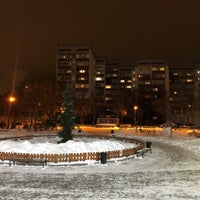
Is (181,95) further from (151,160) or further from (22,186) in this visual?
(22,186)

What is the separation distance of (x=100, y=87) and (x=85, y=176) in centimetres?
14921

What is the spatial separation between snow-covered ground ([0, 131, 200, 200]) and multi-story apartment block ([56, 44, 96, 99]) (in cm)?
12634

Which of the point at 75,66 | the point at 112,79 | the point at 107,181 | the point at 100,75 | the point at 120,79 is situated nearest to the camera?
the point at 107,181

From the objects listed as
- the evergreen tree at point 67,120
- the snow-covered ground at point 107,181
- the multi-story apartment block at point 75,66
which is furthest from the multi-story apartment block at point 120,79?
the snow-covered ground at point 107,181

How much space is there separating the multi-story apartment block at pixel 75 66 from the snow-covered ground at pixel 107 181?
4974 inches

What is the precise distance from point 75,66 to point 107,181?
5396 inches

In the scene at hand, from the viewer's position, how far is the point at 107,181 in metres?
18.8

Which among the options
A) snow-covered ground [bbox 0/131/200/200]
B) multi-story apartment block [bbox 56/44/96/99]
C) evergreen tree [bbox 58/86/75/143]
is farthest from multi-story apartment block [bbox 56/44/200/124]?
snow-covered ground [bbox 0/131/200/200]

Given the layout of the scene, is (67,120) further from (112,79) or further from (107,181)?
(112,79)

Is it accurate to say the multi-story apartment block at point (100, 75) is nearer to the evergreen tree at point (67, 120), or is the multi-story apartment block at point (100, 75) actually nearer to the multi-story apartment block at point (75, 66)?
the multi-story apartment block at point (75, 66)

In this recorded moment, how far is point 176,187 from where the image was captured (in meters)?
17.5

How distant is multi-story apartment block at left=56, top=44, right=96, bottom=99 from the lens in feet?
498

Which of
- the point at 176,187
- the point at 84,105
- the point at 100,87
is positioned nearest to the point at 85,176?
the point at 176,187

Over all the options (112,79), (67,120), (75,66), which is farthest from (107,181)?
(112,79)
